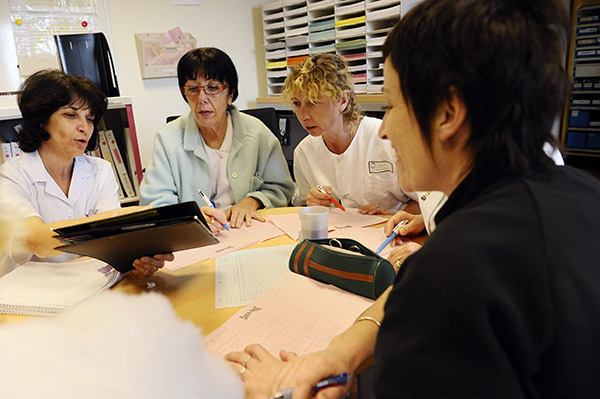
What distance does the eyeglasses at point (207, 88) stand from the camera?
2037 millimetres

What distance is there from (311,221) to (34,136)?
108 cm

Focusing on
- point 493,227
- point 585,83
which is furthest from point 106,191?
point 585,83

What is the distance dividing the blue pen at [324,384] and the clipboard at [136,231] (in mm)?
453

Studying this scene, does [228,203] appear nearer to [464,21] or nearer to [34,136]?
[34,136]

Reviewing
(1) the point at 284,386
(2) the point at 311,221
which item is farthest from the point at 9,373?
(2) the point at 311,221

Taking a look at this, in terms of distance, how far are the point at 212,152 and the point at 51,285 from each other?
1.06 metres

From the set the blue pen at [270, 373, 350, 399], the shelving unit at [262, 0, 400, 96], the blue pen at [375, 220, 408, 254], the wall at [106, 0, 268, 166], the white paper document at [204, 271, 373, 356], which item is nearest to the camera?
the blue pen at [270, 373, 350, 399]

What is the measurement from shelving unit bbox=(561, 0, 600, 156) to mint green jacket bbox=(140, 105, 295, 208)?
308 centimetres

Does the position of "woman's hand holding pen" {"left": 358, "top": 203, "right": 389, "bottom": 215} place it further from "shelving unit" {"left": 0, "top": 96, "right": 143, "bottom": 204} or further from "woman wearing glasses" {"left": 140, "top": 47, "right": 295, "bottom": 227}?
"shelving unit" {"left": 0, "top": 96, "right": 143, "bottom": 204}

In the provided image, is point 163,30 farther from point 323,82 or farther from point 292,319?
point 292,319

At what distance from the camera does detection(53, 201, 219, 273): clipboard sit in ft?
3.27

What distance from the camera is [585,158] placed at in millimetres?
4852

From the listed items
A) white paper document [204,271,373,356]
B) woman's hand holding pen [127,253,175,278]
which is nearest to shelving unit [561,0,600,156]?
white paper document [204,271,373,356]

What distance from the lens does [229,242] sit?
4.95 feet
